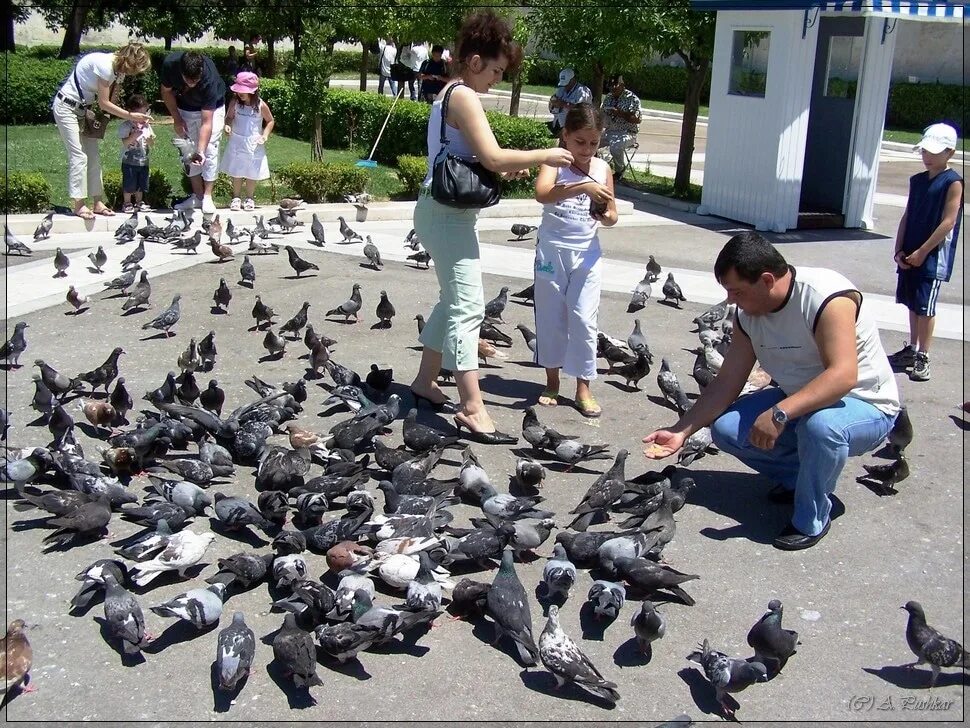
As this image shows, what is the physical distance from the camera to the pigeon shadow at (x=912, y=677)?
3924 mm

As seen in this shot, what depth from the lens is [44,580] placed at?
176 inches

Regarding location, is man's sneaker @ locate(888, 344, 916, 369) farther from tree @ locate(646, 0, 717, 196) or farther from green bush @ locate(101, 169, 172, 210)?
green bush @ locate(101, 169, 172, 210)

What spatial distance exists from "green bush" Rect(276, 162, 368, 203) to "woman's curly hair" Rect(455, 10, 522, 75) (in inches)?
322

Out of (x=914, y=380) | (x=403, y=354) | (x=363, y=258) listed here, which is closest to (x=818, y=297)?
(x=914, y=380)

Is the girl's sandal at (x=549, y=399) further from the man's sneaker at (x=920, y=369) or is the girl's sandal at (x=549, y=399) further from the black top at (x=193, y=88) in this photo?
the black top at (x=193, y=88)

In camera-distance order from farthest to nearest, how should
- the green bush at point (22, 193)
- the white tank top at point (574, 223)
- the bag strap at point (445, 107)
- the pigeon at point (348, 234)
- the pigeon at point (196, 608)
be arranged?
the green bush at point (22, 193) < the pigeon at point (348, 234) < the white tank top at point (574, 223) < the bag strap at point (445, 107) < the pigeon at point (196, 608)

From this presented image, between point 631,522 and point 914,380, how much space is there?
12.7 ft

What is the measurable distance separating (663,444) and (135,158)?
9356 millimetres

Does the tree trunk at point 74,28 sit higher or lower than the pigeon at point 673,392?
higher

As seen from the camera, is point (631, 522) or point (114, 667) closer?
point (114, 667)

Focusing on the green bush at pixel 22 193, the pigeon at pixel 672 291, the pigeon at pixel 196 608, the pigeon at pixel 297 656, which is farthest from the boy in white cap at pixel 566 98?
the pigeon at pixel 297 656

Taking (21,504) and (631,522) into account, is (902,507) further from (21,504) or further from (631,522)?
(21,504)

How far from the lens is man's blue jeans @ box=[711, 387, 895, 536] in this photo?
4855 mm

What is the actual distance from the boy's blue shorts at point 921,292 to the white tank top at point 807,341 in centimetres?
284
